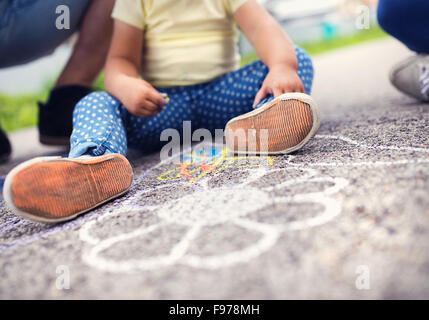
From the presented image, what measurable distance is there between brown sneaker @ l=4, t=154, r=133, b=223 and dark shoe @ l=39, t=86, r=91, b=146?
488 millimetres

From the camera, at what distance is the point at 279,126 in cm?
61

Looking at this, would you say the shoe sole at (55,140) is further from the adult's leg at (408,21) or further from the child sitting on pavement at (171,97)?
the adult's leg at (408,21)

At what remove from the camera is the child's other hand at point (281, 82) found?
0.68 meters

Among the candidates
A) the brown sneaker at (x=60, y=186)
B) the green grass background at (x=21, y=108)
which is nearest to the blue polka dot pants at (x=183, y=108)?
the brown sneaker at (x=60, y=186)

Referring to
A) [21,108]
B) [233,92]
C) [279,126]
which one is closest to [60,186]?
[279,126]

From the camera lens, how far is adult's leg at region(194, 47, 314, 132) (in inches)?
31.8

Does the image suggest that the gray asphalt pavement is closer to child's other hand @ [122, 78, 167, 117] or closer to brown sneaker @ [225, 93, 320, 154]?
brown sneaker @ [225, 93, 320, 154]

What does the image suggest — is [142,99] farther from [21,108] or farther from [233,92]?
[21,108]

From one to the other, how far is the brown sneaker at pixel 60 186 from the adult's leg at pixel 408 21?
72 cm

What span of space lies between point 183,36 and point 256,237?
65cm

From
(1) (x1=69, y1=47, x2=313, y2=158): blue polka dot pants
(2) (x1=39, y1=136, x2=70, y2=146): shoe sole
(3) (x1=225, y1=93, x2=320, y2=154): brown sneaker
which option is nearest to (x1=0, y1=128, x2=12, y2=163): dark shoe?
(2) (x1=39, y1=136, x2=70, y2=146): shoe sole

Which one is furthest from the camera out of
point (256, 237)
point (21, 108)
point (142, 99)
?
point (21, 108)

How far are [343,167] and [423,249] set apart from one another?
0.19m

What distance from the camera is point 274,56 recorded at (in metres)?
0.74
